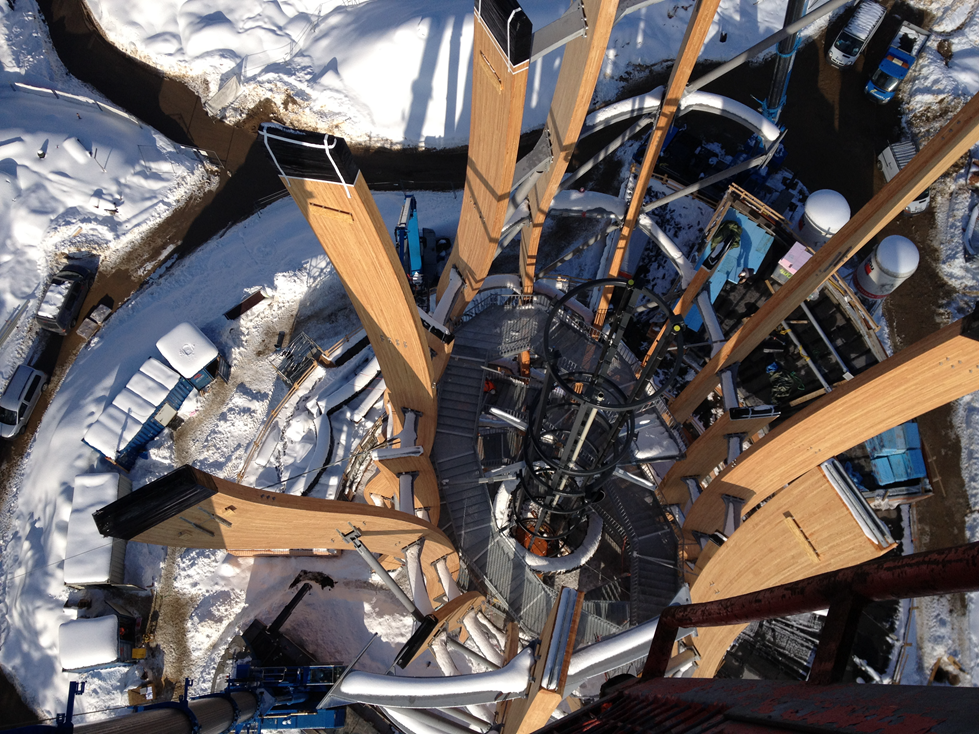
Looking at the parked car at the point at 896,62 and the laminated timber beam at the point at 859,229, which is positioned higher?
the parked car at the point at 896,62

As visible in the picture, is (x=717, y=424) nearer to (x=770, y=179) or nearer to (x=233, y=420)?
(x=770, y=179)

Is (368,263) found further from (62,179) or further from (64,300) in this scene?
(62,179)

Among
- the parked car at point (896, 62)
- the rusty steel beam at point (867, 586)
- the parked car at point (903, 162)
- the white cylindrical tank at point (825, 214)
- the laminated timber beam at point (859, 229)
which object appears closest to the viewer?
the rusty steel beam at point (867, 586)

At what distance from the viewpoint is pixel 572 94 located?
49.8 feet

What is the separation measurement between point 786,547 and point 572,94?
13431 mm

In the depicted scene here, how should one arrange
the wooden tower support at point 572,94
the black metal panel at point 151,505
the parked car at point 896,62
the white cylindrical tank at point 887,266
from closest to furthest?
the wooden tower support at point 572,94
the black metal panel at point 151,505
the white cylindrical tank at point 887,266
the parked car at point 896,62

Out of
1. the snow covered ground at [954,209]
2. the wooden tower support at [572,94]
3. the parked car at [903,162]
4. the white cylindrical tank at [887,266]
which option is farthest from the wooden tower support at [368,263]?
the parked car at [903,162]

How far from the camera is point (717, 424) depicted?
21750 mm

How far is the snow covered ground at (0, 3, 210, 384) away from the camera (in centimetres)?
3048

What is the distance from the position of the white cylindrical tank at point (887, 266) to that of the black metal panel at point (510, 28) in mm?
22300

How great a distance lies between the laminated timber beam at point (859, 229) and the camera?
1402cm

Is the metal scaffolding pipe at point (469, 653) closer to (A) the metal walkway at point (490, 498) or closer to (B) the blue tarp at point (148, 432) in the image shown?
(A) the metal walkway at point (490, 498)

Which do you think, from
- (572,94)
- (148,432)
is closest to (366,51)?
(572,94)

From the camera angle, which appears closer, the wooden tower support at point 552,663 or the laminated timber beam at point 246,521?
the wooden tower support at point 552,663
